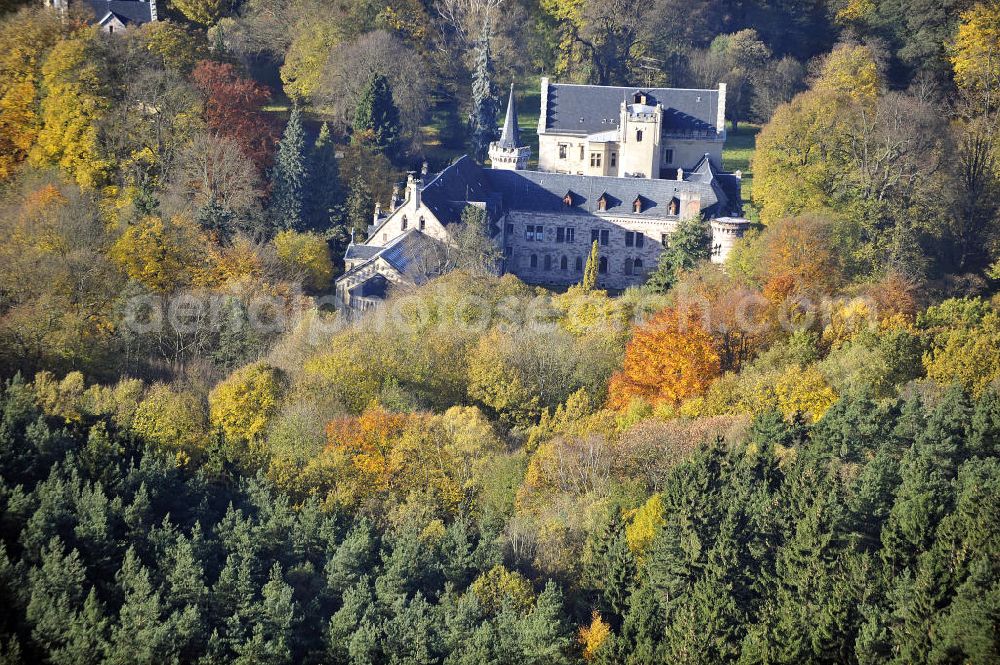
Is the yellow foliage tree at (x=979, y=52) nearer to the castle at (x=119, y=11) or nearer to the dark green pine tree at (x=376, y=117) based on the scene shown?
the dark green pine tree at (x=376, y=117)

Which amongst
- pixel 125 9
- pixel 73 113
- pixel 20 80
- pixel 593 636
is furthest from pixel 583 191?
pixel 593 636

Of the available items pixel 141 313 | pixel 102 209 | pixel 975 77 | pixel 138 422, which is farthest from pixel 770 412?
pixel 975 77

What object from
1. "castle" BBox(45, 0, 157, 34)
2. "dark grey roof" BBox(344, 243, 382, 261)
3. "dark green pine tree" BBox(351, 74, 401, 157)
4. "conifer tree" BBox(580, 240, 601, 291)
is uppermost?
"castle" BBox(45, 0, 157, 34)

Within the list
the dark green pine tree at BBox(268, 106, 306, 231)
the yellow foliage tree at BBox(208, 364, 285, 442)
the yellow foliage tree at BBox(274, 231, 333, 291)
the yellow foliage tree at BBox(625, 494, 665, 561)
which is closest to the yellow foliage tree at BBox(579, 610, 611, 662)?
the yellow foliage tree at BBox(625, 494, 665, 561)

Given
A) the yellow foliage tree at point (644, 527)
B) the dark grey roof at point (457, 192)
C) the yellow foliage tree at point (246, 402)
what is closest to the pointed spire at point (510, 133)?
the dark grey roof at point (457, 192)

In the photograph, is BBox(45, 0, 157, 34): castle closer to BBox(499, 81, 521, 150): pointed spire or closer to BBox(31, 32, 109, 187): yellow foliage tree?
BBox(31, 32, 109, 187): yellow foliage tree

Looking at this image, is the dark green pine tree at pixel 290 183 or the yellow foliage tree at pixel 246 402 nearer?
the yellow foliage tree at pixel 246 402

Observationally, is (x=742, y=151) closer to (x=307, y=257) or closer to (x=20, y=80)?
(x=307, y=257)
